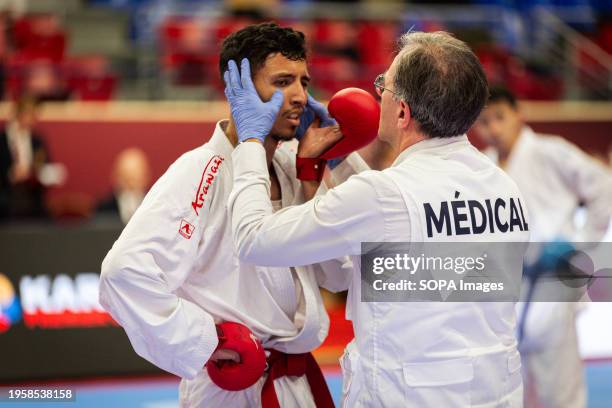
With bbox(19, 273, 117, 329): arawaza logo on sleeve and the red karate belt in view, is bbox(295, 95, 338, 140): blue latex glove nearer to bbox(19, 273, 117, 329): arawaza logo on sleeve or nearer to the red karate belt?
the red karate belt

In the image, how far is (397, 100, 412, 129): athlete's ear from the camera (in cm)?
261

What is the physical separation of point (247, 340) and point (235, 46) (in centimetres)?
103

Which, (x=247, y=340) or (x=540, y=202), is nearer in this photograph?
(x=247, y=340)

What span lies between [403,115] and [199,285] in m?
0.93

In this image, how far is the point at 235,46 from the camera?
9.66 feet

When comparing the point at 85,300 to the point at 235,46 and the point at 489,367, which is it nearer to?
the point at 235,46

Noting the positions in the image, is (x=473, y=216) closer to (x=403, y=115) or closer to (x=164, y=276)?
(x=403, y=115)

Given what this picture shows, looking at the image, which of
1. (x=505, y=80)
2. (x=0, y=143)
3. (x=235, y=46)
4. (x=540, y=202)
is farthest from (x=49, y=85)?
(x=235, y=46)

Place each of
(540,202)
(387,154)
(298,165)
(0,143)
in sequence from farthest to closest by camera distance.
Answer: (0,143) < (540,202) < (387,154) < (298,165)

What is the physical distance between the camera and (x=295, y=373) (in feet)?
9.88

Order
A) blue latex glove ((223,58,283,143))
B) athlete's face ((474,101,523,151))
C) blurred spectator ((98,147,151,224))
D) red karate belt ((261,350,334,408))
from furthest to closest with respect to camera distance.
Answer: blurred spectator ((98,147,151,224)) → athlete's face ((474,101,523,151)) → red karate belt ((261,350,334,408)) → blue latex glove ((223,58,283,143))

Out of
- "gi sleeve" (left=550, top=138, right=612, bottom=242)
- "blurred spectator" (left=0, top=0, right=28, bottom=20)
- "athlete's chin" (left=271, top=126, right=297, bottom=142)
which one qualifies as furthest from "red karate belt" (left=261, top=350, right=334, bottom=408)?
"blurred spectator" (left=0, top=0, right=28, bottom=20)

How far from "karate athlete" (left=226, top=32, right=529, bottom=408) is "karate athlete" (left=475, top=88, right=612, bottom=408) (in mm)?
2077

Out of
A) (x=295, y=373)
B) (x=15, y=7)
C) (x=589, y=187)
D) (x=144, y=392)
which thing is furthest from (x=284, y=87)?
(x=15, y=7)
